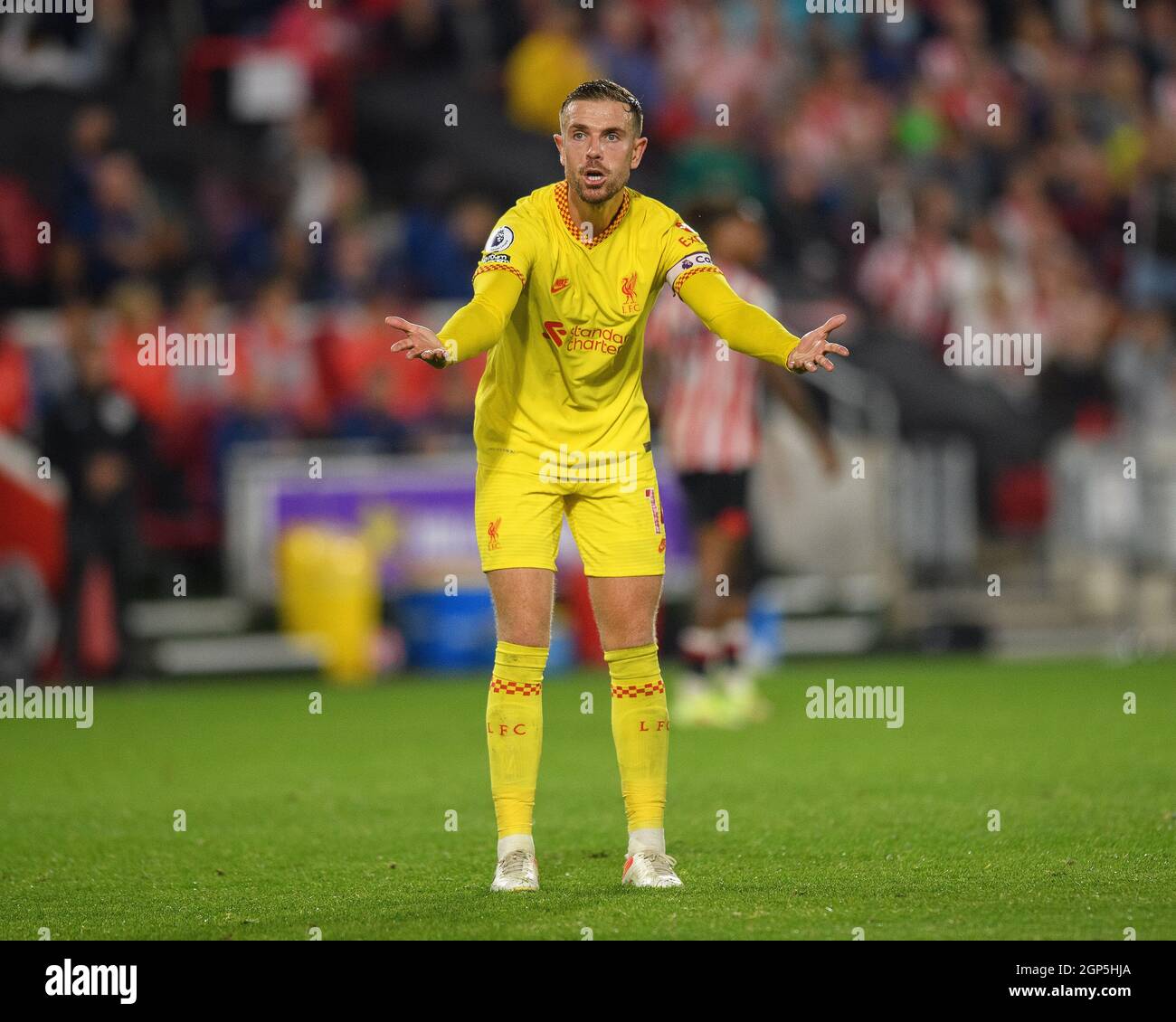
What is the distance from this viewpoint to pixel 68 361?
1505 centimetres

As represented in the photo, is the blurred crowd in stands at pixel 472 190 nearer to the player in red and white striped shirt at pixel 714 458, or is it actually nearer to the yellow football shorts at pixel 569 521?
the player in red and white striped shirt at pixel 714 458

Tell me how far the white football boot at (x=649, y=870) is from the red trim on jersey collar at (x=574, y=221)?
1.89 metres

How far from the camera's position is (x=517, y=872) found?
6.09 m

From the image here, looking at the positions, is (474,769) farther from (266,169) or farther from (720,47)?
(720,47)

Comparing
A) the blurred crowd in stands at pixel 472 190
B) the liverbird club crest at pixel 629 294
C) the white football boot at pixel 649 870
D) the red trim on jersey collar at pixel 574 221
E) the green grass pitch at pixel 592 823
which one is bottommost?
the green grass pitch at pixel 592 823

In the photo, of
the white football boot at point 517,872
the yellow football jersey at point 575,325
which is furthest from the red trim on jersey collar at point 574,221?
the white football boot at point 517,872

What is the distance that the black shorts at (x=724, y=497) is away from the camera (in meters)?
11.5

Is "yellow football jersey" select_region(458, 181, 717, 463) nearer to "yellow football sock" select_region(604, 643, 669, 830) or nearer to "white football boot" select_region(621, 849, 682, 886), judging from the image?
"yellow football sock" select_region(604, 643, 669, 830)

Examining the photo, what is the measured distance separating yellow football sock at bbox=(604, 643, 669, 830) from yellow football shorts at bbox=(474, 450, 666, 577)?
0.98ft

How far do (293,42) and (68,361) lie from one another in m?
4.26

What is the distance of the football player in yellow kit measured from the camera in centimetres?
619

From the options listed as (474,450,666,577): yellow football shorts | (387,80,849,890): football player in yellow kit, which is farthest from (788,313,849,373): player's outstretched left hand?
(474,450,666,577): yellow football shorts
